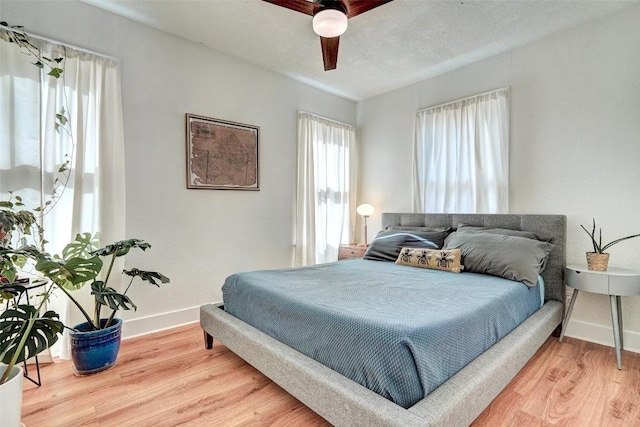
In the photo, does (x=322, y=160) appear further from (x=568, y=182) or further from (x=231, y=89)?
(x=568, y=182)

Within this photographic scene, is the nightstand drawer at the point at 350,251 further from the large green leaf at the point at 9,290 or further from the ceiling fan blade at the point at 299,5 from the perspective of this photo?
the large green leaf at the point at 9,290

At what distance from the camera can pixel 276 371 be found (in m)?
1.70

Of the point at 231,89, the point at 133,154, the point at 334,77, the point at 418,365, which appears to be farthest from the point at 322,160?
the point at 418,365

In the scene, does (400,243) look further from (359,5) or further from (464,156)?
(359,5)

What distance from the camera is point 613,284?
2.19 meters

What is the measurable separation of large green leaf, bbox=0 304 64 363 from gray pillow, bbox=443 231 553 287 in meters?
2.81

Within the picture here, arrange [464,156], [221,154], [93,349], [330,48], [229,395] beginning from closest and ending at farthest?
[229,395] → [93,349] → [330,48] → [221,154] → [464,156]

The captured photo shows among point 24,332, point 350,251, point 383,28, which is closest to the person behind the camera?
point 24,332

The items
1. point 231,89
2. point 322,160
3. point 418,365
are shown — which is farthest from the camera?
point 322,160

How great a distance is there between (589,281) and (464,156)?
1.62 m

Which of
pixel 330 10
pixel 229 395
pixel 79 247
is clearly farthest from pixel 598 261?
pixel 79 247

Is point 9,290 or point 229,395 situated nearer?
point 9,290

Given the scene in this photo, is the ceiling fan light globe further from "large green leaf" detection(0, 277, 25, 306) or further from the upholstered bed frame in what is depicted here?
"large green leaf" detection(0, 277, 25, 306)

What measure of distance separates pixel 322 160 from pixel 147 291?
98.4 inches
